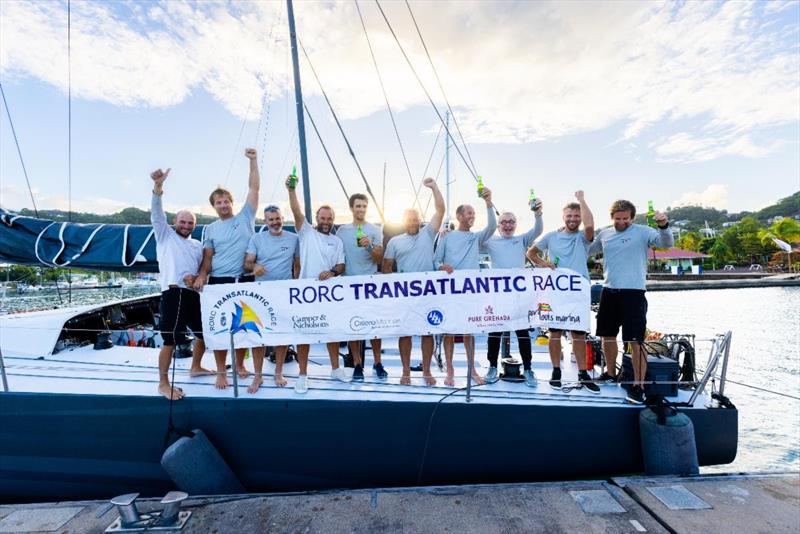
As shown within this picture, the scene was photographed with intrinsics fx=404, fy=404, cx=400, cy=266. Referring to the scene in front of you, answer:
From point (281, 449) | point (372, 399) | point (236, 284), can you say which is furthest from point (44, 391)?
point (372, 399)

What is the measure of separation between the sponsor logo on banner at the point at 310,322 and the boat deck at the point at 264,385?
1.78 ft

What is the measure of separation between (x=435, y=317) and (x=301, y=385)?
4.82 ft

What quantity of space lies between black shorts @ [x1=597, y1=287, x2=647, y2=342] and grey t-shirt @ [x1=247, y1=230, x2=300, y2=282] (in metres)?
3.38

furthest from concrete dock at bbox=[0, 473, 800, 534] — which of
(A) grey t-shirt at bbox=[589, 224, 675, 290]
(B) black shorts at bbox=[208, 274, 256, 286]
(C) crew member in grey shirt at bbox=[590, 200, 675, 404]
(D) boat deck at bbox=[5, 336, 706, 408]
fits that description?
(B) black shorts at bbox=[208, 274, 256, 286]

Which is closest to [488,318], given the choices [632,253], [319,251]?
[632,253]

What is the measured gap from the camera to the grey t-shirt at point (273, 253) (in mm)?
4266

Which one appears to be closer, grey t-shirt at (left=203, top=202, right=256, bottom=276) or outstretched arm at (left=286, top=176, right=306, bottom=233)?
outstretched arm at (left=286, top=176, right=306, bottom=233)

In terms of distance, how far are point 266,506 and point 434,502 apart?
1301 millimetres

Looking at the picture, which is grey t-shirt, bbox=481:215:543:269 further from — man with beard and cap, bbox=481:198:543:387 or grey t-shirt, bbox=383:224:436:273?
grey t-shirt, bbox=383:224:436:273

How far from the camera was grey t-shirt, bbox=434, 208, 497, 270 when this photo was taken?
436 cm

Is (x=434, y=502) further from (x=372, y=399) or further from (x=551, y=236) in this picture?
(x=551, y=236)

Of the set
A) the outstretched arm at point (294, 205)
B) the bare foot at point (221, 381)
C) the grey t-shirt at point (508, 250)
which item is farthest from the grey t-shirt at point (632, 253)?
the bare foot at point (221, 381)

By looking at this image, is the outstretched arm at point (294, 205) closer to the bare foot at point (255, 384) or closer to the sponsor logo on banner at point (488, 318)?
the bare foot at point (255, 384)

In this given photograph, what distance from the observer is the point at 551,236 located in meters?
4.50
